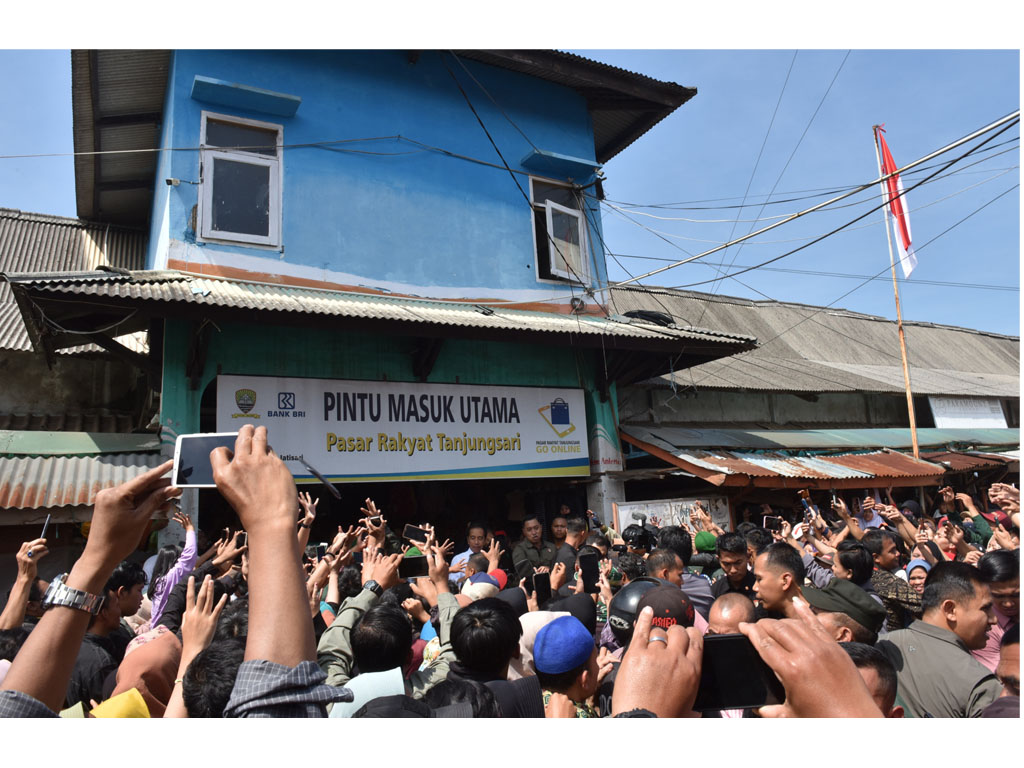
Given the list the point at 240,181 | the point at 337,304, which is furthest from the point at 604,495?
the point at 240,181

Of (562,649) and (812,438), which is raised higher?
(812,438)

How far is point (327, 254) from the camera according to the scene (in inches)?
361

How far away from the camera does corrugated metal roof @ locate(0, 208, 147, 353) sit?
12.1m

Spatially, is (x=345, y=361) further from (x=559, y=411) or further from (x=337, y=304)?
(x=559, y=411)

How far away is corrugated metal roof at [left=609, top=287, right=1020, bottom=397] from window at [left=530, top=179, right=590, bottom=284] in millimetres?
2474

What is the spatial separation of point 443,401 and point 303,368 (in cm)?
189

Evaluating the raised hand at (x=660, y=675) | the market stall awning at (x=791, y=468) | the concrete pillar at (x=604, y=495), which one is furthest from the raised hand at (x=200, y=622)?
the market stall awning at (x=791, y=468)

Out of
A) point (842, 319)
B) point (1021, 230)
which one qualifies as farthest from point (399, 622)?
point (842, 319)

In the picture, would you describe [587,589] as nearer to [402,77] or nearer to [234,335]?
[234,335]

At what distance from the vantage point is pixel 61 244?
12688 mm

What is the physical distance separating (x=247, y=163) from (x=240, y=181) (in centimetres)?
28

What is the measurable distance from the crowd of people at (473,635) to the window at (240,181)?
4586 millimetres

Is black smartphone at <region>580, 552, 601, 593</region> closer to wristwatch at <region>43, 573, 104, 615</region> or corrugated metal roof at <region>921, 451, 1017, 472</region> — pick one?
wristwatch at <region>43, 573, 104, 615</region>

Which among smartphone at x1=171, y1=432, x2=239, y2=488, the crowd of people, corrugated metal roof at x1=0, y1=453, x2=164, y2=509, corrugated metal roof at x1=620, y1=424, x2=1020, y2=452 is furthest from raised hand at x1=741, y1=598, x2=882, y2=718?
corrugated metal roof at x1=620, y1=424, x2=1020, y2=452
